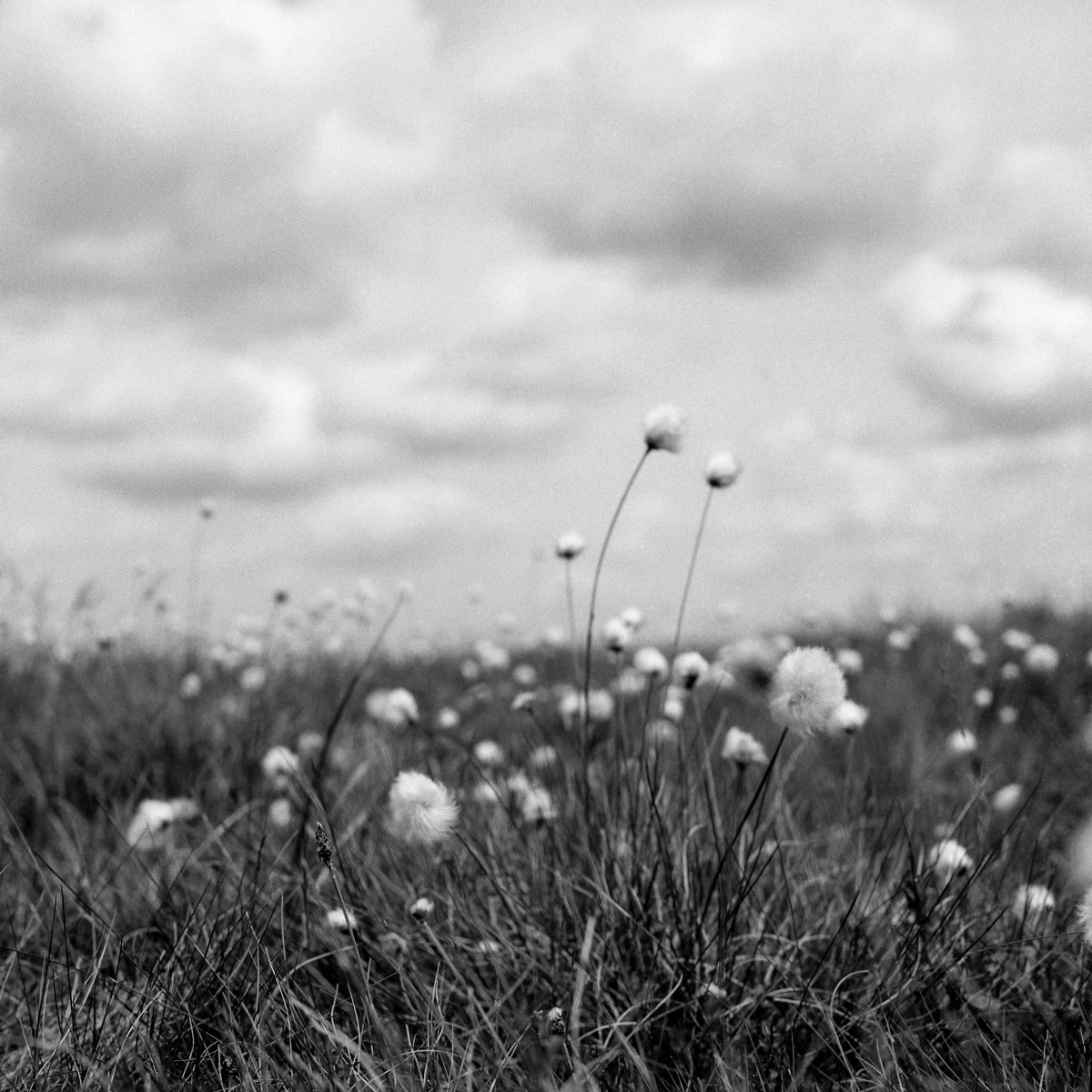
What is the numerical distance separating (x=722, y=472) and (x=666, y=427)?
0.53ft

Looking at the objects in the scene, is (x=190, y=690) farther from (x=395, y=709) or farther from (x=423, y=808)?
(x=423, y=808)

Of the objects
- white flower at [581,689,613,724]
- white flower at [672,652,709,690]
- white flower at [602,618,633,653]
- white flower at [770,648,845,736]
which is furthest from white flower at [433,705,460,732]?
white flower at [770,648,845,736]

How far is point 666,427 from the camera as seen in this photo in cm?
275

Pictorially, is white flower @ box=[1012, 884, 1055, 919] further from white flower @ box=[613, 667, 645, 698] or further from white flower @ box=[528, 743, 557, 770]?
white flower @ box=[613, 667, 645, 698]

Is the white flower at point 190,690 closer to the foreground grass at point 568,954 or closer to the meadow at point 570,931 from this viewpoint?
the meadow at point 570,931

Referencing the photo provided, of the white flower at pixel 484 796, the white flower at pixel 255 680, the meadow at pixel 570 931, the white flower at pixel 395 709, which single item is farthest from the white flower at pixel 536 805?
the white flower at pixel 255 680

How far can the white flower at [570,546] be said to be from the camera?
3174 mm

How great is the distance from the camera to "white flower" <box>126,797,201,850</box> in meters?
3.45

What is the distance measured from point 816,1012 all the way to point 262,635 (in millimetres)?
4999

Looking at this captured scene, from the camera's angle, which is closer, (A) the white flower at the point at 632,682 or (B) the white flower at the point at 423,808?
(B) the white flower at the point at 423,808

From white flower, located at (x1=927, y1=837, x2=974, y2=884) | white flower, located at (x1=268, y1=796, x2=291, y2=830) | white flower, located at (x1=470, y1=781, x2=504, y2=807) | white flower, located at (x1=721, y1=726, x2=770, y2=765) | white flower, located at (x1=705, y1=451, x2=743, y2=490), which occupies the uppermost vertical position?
white flower, located at (x1=705, y1=451, x2=743, y2=490)

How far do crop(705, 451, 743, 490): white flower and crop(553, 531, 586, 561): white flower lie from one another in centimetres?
48

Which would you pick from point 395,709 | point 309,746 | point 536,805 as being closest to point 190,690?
point 309,746

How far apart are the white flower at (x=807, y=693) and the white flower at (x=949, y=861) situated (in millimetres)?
747
